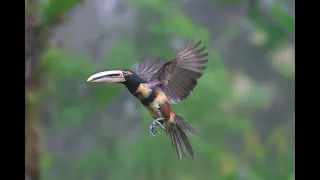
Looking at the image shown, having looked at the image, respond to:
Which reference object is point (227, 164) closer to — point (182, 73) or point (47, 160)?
point (47, 160)

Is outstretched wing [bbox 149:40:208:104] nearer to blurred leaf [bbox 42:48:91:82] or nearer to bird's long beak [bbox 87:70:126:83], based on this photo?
bird's long beak [bbox 87:70:126:83]

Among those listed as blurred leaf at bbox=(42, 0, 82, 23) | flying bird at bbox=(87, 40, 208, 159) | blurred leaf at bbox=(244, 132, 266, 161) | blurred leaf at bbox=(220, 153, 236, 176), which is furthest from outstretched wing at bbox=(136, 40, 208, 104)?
blurred leaf at bbox=(244, 132, 266, 161)

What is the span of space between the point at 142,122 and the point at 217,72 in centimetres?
62

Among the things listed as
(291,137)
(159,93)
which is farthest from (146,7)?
(159,93)

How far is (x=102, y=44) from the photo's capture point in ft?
7.99

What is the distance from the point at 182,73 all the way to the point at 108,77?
12cm

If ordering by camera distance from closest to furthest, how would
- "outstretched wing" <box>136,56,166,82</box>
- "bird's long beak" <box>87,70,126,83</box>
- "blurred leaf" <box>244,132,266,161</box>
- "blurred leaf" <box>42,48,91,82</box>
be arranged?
1. "bird's long beak" <box>87,70,126,83</box>
2. "outstretched wing" <box>136,56,166,82</box>
3. "blurred leaf" <box>42,48,91,82</box>
4. "blurred leaf" <box>244,132,266,161</box>

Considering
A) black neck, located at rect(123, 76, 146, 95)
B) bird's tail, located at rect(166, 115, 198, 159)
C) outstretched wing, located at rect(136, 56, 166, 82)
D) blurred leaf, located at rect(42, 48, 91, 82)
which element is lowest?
bird's tail, located at rect(166, 115, 198, 159)

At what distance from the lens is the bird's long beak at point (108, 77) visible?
0.58m

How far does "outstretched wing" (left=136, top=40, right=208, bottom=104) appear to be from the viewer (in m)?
0.66

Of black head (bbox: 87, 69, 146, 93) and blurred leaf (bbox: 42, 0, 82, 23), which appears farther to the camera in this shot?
blurred leaf (bbox: 42, 0, 82, 23)

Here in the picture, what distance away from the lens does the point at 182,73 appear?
2.19 feet

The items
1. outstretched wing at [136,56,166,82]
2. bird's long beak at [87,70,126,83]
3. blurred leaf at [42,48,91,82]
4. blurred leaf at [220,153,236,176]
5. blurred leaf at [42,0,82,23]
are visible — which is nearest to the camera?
bird's long beak at [87,70,126,83]

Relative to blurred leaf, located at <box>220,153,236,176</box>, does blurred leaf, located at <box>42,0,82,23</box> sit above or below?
above
